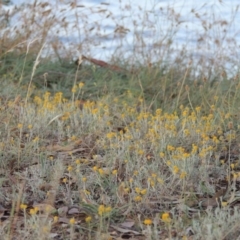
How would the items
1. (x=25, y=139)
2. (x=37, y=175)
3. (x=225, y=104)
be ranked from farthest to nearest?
(x=225, y=104) < (x=25, y=139) < (x=37, y=175)

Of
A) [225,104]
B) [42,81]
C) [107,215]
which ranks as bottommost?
[42,81]

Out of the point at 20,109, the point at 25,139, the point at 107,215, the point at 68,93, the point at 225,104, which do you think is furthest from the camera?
the point at 68,93

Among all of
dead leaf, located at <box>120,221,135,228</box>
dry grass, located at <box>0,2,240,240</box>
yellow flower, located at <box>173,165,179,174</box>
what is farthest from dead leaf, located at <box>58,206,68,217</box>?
yellow flower, located at <box>173,165,179,174</box>

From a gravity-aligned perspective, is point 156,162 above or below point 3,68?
above

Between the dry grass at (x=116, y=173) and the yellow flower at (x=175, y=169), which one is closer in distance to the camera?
the dry grass at (x=116, y=173)

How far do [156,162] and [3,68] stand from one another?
3262 mm

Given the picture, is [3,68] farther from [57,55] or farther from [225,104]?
[225,104]

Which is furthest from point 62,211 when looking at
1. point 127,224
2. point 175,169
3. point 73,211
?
point 175,169

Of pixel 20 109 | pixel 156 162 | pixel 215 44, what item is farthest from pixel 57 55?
pixel 156 162

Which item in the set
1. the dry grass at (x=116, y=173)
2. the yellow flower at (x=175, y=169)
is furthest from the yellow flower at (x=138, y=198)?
the yellow flower at (x=175, y=169)

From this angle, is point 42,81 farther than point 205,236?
Yes

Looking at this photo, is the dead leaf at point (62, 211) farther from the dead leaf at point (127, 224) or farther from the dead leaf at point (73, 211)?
the dead leaf at point (127, 224)

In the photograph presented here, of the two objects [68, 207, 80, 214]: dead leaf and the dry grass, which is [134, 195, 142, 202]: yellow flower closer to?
the dry grass

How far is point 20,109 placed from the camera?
4523 millimetres
